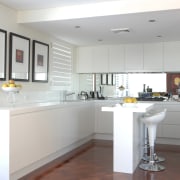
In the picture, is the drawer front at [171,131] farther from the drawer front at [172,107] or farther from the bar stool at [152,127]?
the bar stool at [152,127]

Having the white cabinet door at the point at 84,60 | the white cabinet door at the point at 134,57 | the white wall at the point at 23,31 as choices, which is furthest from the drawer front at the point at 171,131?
the white wall at the point at 23,31

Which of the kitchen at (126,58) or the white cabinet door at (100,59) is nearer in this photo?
the kitchen at (126,58)

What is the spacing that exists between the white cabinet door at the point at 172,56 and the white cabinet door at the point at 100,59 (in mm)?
1357

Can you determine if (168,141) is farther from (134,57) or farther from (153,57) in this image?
(134,57)

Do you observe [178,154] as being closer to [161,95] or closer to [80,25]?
[161,95]

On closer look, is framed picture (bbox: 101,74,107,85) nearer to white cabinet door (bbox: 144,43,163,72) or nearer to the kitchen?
the kitchen

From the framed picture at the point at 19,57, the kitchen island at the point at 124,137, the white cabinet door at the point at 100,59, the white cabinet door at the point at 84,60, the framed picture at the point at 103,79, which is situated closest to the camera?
the kitchen island at the point at 124,137

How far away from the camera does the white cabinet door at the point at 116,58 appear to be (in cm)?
644

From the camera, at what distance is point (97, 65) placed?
662 centimetres

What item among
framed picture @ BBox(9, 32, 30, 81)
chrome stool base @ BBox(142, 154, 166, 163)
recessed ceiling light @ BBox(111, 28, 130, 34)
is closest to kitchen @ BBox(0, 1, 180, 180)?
framed picture @ BBox(9, 32, 30, 81)

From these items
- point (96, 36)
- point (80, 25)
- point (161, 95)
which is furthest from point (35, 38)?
point (161, 95)

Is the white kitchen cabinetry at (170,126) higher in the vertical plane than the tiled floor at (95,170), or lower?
higher

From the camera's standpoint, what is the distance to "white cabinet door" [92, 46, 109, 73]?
6562 mm

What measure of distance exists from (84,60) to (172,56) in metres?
2.06
